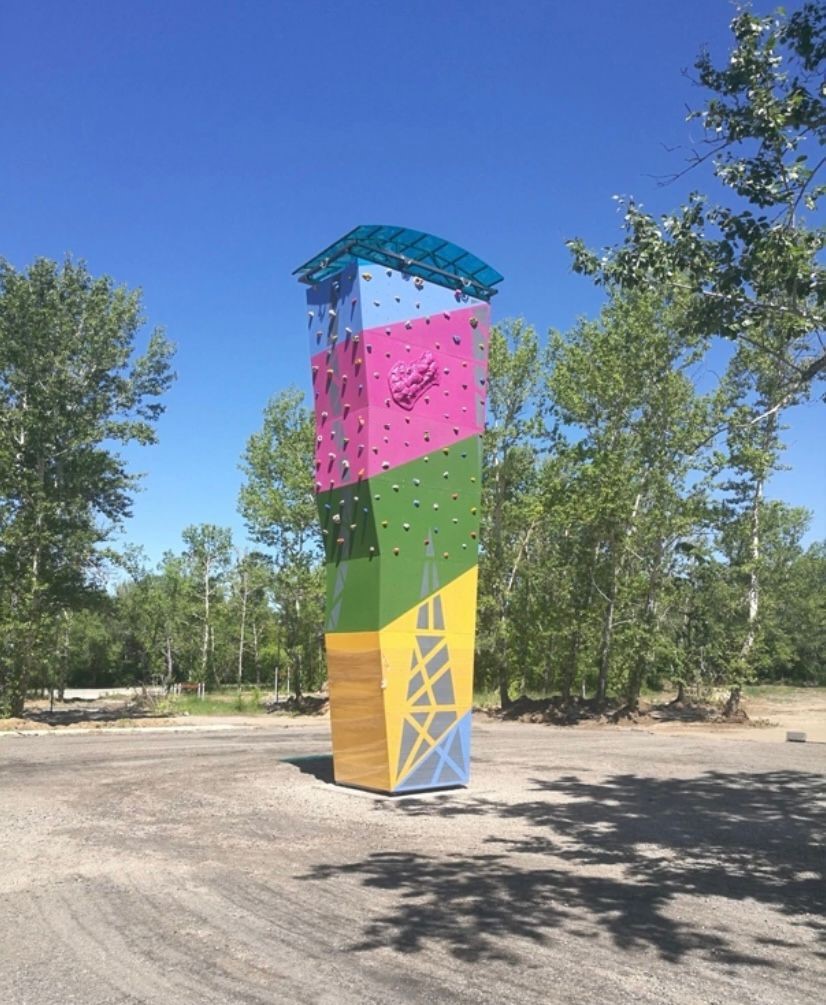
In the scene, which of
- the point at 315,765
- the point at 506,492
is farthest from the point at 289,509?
the point at 315,765

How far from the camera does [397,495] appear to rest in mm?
10891

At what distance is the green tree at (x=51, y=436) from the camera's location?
76.7 ft

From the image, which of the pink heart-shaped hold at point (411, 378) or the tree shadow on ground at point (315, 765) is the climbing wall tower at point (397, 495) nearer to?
the pink heart-shaped hold at point (411, 378)

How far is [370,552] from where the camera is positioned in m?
10.8

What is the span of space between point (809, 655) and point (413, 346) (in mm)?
58168

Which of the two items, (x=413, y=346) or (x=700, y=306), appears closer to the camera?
(x=700, y=306)

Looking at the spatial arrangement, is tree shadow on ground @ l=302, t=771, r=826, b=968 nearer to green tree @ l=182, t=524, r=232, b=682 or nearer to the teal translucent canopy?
the teal translucent canopy

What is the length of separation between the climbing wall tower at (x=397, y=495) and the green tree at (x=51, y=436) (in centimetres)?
1500

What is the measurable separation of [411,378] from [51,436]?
54.9 feet

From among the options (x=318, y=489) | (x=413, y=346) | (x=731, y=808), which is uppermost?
(x=413, y=346)

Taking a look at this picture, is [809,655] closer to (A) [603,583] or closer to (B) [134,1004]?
(A) [603,583]

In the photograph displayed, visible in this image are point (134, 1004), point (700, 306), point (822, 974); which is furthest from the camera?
point (700, 306)

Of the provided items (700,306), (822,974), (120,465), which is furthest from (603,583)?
(822,974)

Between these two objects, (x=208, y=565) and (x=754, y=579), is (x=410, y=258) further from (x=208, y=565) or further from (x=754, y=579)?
(x=208, y=565)
